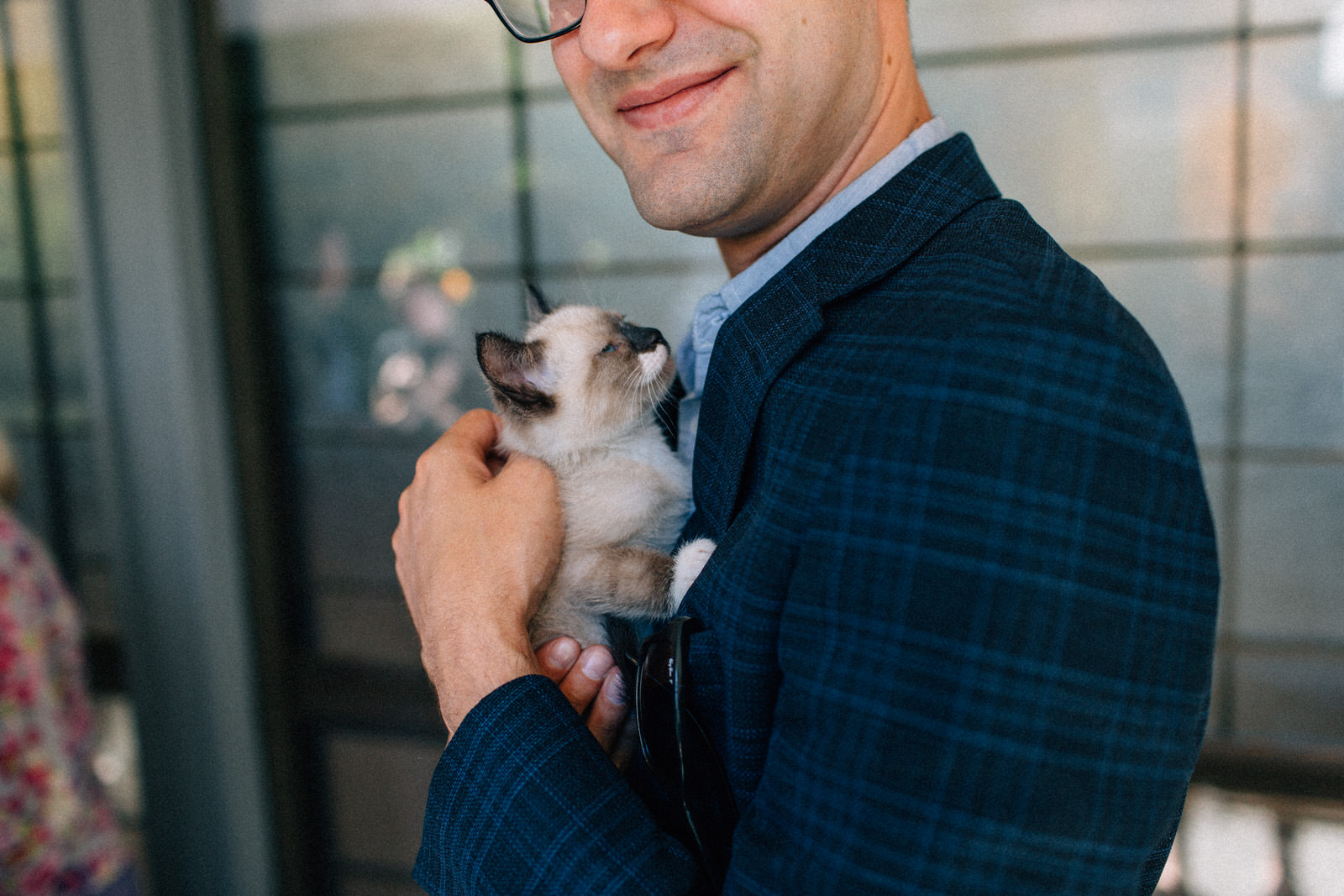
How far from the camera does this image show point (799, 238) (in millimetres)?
813

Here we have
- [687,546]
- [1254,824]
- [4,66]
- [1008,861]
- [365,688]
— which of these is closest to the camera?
[1008,861]

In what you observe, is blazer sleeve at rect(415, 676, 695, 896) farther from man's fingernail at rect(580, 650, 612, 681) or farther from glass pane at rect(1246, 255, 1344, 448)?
glass pane at rect(1246, 255, 1344, 448)

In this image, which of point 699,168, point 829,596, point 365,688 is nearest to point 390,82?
point 365,688

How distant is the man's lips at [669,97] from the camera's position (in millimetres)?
755

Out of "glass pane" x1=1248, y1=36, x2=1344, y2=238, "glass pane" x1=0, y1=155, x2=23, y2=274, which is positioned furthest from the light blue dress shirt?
"glass pane" x1=0, y1=155, x2=23, y2=274

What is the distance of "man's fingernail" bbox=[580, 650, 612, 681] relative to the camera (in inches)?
35.9

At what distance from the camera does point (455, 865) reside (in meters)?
0.71

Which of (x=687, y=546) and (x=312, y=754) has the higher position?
(x=687, y=546)

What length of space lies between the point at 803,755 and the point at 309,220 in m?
2.52

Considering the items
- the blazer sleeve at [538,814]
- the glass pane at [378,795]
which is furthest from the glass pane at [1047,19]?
the glass pane at [378,795]

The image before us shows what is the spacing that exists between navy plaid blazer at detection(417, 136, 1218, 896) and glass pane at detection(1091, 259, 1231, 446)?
1579mm

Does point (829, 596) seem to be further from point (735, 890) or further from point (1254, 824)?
point (1254, 824)

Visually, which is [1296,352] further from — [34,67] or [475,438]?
[34,67]

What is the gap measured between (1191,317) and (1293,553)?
1.96ft
